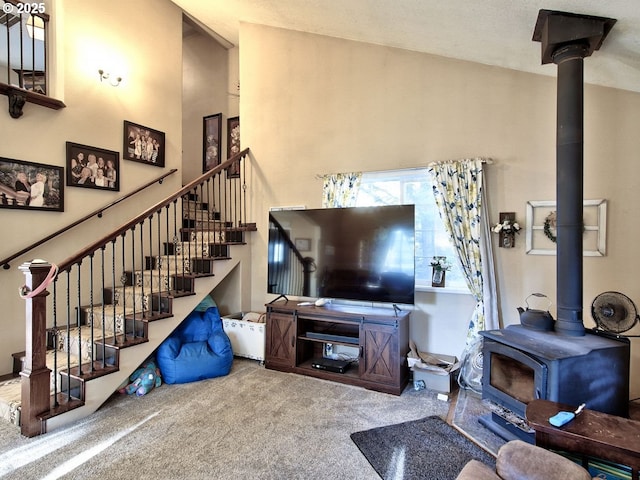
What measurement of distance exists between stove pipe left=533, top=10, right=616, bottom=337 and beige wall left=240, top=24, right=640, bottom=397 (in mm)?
683

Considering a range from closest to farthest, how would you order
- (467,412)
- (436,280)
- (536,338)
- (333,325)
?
1. (536,338)
2. (467,412)
3. (436,280)
4. (333,325)

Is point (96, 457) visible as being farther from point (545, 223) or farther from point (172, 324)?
point (545, 223)

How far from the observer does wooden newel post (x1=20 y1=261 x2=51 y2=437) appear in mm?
2453

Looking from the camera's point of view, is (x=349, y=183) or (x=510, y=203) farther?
(x=349, y=183)

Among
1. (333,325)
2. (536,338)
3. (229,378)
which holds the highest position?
(536,338)

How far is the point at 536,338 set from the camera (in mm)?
2398

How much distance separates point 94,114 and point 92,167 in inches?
25.0

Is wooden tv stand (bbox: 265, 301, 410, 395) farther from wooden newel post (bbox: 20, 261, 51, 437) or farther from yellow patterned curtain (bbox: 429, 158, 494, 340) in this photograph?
wooden newel post (bbox: 20, 261, 51, 437)

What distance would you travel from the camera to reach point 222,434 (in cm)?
250

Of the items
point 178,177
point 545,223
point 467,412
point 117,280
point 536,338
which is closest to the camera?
point 536,338

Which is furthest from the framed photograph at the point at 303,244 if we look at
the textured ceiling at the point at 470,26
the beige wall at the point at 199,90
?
the beige wall at the point at 199,90

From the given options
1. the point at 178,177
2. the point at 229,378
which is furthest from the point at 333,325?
the point at 178,177

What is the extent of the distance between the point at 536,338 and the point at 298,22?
4080 millimetres

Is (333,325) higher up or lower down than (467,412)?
higher up
